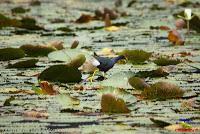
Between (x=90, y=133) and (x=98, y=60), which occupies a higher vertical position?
(x=98, y=60)

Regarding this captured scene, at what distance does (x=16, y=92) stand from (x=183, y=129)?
632 mm

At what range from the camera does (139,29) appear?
11.1 ft

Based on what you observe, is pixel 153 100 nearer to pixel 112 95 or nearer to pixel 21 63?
pixel 112 95

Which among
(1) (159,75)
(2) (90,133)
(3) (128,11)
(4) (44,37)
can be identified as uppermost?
(3) (128,11)

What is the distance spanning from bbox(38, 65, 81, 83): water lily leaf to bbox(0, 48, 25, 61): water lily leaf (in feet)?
1.50

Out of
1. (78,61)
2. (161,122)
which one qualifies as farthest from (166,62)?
(161,122)

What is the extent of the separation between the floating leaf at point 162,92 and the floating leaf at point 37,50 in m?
0.87

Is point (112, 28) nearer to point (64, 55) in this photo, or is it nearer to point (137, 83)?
point (64, 55)

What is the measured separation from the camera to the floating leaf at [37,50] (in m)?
2.44

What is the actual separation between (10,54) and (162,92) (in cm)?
87

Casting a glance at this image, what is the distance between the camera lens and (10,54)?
7.64 ft

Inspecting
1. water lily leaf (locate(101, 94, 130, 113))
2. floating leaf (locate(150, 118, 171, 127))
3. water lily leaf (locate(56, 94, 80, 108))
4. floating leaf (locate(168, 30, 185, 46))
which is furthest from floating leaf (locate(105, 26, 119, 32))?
floating leaf (locate(150, 118, 171, 127))

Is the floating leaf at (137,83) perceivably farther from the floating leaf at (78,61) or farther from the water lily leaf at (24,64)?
the water lily leaf at (24,64)

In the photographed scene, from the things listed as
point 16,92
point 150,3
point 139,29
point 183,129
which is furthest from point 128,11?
point 183,129
